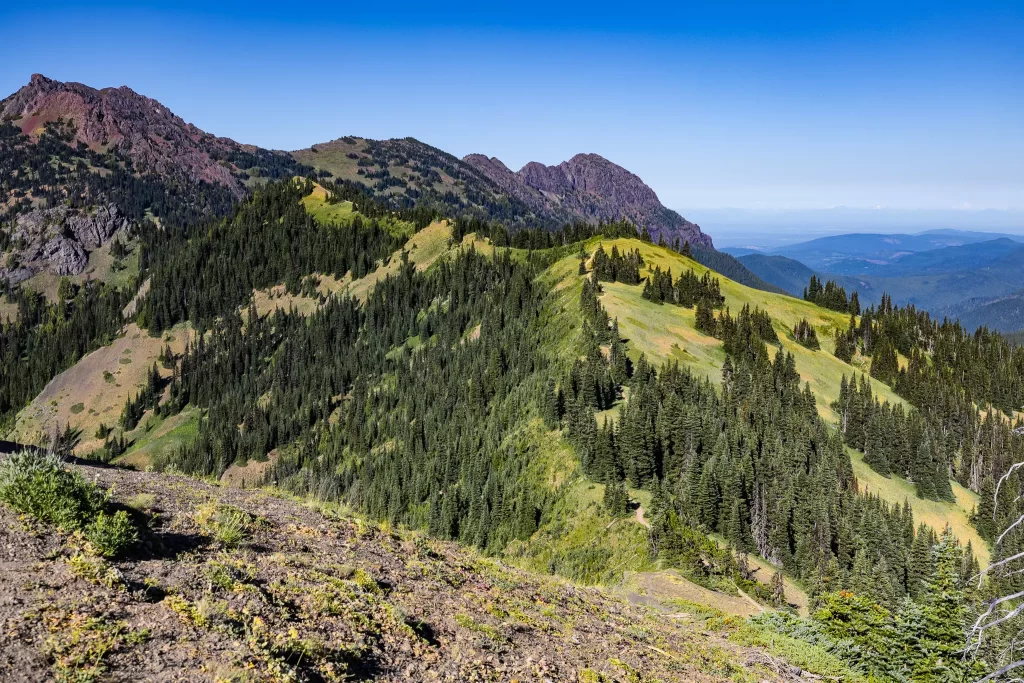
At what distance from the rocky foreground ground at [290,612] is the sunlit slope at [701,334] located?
8652cm

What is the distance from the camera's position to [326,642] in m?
14.7

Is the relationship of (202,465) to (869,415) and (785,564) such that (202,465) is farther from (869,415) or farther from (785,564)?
(869,415)

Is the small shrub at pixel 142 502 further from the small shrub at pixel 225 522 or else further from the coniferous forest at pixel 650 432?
the coniferous forest at pixel 650 432

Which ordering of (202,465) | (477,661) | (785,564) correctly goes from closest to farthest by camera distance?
(477,661) → (785,564) → (202,465)

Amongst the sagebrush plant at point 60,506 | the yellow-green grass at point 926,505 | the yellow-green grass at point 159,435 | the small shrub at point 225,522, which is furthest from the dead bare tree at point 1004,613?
the yellow-green grass at point 159,435

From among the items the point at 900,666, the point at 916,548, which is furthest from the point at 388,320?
the point at 900,666

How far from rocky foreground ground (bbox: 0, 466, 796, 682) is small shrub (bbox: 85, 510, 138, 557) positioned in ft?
1.32

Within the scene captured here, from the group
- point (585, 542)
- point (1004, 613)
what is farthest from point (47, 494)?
point (585, 542)

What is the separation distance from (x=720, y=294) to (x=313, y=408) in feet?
401

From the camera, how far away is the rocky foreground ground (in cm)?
1246

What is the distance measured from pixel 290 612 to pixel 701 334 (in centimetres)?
13087

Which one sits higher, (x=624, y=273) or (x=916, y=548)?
(x=624, y=273)

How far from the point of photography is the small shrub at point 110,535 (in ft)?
50.9

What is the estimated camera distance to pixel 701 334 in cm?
13575
